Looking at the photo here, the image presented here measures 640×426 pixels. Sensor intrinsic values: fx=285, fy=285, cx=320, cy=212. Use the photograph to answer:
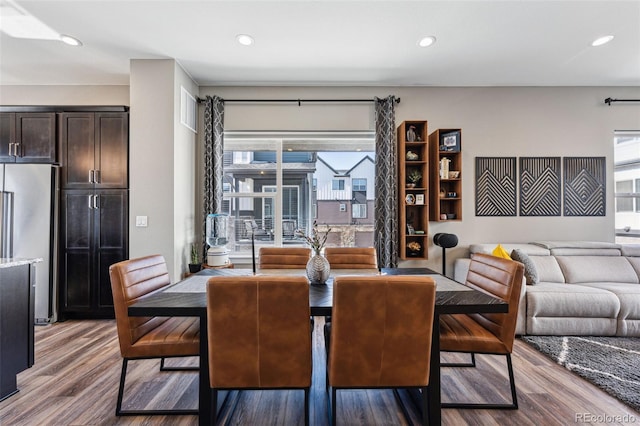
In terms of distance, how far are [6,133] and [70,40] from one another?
149 centimetres

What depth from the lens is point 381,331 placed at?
1.32 m

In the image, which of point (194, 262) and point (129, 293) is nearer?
point (129, 293)

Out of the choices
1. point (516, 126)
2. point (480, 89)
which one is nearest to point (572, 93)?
point (516, 126)

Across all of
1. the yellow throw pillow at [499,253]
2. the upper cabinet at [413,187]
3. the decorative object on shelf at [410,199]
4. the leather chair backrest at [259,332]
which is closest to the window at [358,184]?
the upper cabinet at [413,187]

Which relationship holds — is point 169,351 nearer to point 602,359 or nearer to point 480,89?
point 602,359

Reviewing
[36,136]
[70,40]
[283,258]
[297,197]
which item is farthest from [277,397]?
[36,136]

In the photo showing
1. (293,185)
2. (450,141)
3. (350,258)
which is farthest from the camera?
(293,185)

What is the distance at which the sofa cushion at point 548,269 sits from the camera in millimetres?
3225

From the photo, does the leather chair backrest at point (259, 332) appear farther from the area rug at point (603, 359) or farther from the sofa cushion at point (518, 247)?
the sofa cushion at point (518, 247)

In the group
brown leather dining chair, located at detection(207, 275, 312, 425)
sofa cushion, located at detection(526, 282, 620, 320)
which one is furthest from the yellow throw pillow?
brown leather dining chair, located at detection(207, 275, 312, 425)

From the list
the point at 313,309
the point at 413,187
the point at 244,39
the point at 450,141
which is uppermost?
the point at 244,39

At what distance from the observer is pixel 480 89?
3.77 meters

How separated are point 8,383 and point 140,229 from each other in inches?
60.4

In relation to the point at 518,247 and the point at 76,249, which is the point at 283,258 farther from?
the point at 518,247
